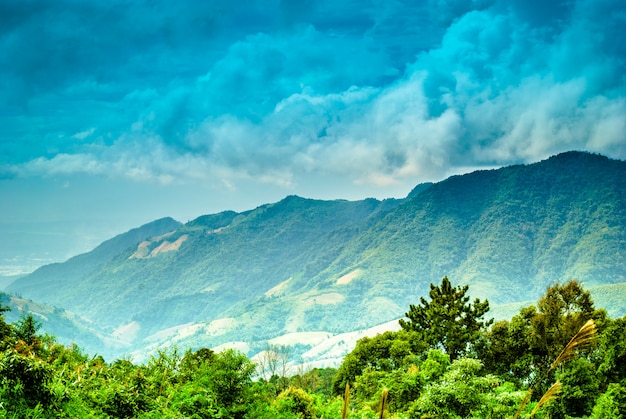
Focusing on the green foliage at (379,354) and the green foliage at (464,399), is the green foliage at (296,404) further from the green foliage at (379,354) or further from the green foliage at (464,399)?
the green foliage at (379,354)

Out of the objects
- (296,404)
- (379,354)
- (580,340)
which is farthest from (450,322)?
(580,340)

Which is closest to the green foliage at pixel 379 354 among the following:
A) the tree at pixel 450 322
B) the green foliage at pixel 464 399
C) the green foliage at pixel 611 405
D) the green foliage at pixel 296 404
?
A: the tree at pixel 450 322

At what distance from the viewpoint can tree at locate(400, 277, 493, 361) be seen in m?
47.4

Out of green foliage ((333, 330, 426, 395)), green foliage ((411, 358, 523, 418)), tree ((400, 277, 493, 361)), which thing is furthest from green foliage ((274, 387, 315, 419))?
tree ((400, 277, 493, 361))

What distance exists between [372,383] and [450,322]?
14.4 metres

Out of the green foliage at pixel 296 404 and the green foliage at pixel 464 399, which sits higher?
the green foliage at pixel 464 399

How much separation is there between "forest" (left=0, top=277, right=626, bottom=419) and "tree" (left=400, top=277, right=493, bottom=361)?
11.6 feet

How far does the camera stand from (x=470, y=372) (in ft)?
48.1

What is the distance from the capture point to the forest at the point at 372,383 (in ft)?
32.6

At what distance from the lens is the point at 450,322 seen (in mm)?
48719

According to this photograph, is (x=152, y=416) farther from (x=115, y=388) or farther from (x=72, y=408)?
(x=72, y=408)

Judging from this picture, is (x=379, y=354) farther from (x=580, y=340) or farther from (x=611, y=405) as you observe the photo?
(x=580, y=340)

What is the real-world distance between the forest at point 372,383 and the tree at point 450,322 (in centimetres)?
353

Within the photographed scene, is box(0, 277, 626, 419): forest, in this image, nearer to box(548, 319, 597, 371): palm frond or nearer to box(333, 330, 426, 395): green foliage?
box(548, 319, 597, 371): palm frond
